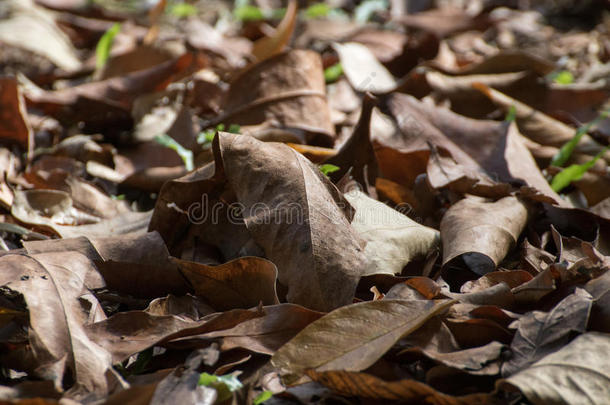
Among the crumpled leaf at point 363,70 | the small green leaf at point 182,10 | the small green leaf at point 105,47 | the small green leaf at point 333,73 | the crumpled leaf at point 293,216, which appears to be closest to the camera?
the crumpled leaf at point 293,216

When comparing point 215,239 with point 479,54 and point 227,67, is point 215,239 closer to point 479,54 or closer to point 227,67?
point 227,67

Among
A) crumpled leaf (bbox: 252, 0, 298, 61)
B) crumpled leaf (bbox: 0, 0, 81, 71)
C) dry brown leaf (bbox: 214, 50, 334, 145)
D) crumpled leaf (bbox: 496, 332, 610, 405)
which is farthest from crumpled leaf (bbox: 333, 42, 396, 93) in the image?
crumpled leaf (bbox: 496, 332, 610, 405)

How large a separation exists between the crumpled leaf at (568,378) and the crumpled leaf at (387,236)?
0.38 metres

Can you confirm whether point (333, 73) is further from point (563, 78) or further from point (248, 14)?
point (248, 14)

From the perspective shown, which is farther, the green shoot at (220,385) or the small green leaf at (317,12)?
the small green leaf at (317,12)

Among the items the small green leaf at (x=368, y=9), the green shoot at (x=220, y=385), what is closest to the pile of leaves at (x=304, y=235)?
the green shoot at (x=220, y=385)

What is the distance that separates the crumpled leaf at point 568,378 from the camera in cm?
98

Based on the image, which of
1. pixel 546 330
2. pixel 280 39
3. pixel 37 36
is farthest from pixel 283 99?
pixel 37 36

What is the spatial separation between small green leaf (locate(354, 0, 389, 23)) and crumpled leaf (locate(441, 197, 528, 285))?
2244mm

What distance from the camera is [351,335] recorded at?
1.13 meters

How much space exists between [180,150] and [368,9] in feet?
6.82

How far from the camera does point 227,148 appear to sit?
4.61ft

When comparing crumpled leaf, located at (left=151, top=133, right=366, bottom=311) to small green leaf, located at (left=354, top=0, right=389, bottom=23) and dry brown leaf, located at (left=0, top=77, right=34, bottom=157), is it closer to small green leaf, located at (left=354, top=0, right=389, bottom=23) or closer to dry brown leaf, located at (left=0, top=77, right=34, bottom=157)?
dry brown leaf, located at (left=0, top=77, right=34, bottom=157)

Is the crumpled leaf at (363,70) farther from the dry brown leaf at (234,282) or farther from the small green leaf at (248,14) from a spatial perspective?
the dry brown leaf at (234,282)
